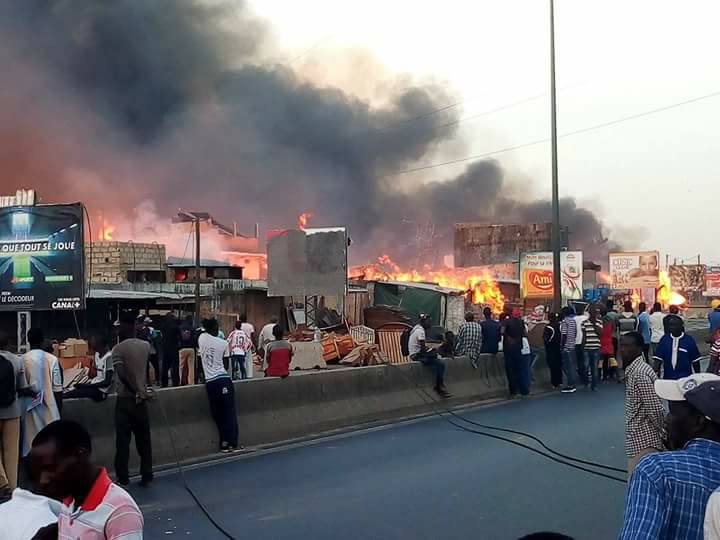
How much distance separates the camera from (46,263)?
1060 centimetres

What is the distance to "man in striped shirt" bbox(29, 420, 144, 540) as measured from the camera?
8.55ft

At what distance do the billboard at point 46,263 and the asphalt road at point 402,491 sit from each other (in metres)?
3.22

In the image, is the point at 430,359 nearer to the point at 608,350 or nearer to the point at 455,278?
the point at 608,350

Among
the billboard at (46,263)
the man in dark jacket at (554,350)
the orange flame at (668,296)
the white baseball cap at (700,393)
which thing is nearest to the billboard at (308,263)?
the man in dark jacket at (554,350)

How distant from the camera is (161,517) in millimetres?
7016

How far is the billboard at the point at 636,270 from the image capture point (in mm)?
33812

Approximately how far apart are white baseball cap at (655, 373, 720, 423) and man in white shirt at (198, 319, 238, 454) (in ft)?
24.5

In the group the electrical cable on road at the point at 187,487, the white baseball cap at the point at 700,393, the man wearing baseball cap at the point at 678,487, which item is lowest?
the electrical cable on road at the point at 187,487

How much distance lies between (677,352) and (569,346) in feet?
23.3

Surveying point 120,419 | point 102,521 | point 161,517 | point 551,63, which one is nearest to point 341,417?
point 120,419

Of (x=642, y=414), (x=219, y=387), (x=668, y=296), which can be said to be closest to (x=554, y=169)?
(x=219, y=387)

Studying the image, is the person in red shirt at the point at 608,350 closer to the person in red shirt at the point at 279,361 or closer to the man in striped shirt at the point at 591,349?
the man in striped shirt at the point at 591,349

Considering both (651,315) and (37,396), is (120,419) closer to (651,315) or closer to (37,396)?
(37,396)

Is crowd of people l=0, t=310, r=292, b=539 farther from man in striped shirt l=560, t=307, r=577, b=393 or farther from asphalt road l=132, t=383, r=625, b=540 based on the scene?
man in striped shirt l=560, t=307, r=577, b=393
